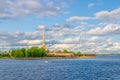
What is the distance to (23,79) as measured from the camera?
238ft

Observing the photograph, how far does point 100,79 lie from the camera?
246ft

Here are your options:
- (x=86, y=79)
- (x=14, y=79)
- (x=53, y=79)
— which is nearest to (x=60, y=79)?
(x=53, y=79)

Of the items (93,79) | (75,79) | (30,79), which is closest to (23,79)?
(30,79)

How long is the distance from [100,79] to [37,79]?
17.4 m

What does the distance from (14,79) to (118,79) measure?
2812 centimetres

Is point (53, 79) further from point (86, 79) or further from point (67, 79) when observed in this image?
point (86, 79)

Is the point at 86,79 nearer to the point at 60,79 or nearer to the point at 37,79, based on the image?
the point at 60,79

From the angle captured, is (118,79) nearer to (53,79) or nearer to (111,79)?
(111,79)

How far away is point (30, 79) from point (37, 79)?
1.87m

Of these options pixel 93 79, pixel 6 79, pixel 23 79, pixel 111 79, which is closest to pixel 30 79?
pixel 23 79

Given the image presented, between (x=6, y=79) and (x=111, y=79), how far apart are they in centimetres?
2848

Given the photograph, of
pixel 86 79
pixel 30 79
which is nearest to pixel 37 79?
pixel 30 79

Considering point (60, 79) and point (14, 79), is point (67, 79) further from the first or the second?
point (14, 79)

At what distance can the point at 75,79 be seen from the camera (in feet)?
247
